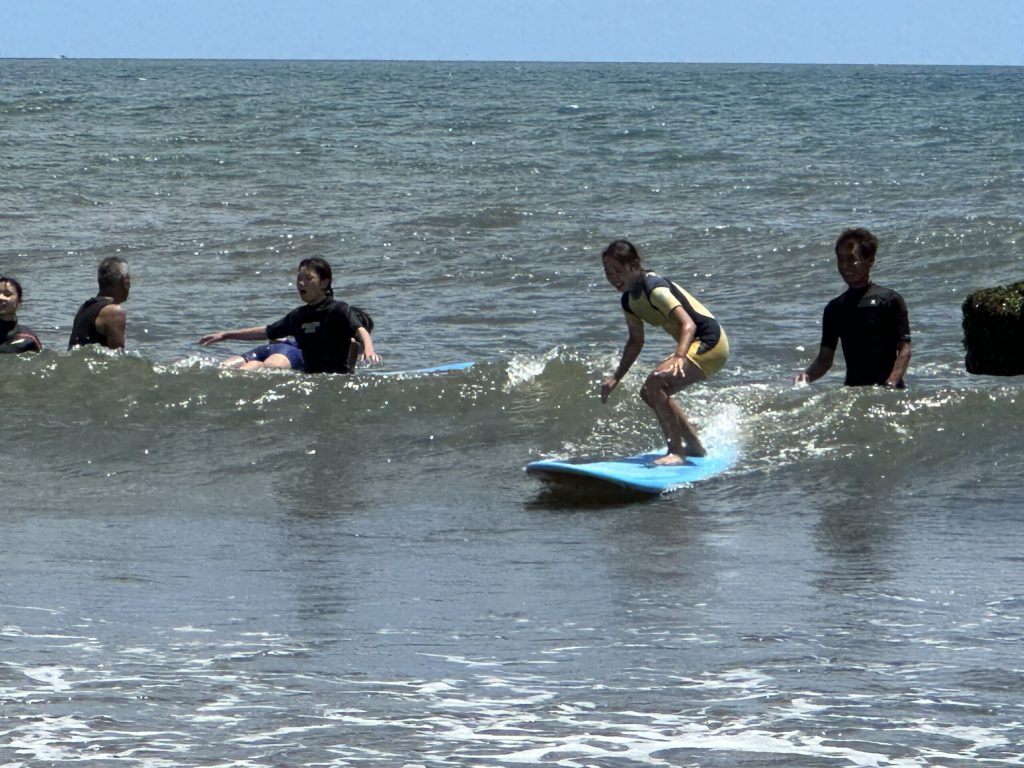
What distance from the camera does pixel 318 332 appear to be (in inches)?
408

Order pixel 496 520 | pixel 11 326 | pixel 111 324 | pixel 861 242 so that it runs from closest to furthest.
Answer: pixel 496 520, pixel 861 242, pixel 111 324, pixel 11 326

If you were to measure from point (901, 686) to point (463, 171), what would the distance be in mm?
24014

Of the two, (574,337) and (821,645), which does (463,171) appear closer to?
(574,337)

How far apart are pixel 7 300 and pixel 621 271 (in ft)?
15.2

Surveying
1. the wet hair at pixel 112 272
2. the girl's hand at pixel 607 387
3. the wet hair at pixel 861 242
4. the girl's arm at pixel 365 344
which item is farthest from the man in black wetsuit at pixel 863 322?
the wet hair at pixel 112 272

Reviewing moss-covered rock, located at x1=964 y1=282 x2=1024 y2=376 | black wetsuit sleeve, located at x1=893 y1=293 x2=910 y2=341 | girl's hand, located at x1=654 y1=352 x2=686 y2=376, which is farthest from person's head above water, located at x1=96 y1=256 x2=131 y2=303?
moss-covered rock, located at x1=964 y1=282 x2=1024 y2=376

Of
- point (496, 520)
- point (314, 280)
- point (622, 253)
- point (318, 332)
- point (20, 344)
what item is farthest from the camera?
point (20, 344)

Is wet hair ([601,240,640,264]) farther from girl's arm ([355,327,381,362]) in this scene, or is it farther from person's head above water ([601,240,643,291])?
girl's arm ([355,327,381,362])

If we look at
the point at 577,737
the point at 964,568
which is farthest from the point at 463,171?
the point at 577,737

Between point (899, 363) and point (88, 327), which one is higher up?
point (88, 327)

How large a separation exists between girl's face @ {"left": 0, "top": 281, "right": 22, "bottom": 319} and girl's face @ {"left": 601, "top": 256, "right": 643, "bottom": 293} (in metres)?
4.46

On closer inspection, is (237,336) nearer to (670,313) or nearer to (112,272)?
(112,272)

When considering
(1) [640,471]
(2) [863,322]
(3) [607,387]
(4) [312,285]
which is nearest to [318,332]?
(4) [312,285]

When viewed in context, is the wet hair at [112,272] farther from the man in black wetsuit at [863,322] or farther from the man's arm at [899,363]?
the man's arm at [899,363]
